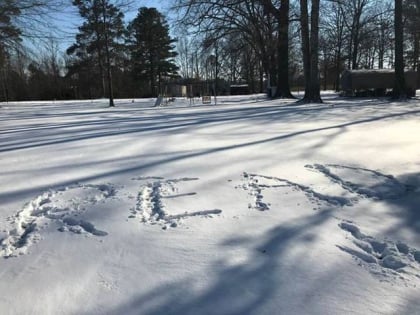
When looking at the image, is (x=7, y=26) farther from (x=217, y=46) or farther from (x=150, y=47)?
(x=150, y=47)

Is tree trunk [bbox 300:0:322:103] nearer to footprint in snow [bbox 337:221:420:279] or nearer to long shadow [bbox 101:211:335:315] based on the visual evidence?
footprint in snow [bbox 337:221:420:279]

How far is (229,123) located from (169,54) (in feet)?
155

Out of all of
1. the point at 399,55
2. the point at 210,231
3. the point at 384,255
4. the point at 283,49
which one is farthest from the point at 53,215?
the point at 283,49

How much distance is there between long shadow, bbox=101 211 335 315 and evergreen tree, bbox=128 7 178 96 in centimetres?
4887

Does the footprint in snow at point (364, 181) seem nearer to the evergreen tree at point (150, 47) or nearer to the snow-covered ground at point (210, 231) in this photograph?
the snow-covered ground at point (210, 231)

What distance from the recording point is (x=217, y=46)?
84.7ft

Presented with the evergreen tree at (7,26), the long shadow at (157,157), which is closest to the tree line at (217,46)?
the evergreen tree at (7,26)

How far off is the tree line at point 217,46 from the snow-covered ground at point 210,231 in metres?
11.4

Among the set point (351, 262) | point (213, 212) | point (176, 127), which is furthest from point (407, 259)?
point (176, 127)

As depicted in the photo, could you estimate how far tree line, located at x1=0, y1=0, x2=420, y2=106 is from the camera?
1839 cm

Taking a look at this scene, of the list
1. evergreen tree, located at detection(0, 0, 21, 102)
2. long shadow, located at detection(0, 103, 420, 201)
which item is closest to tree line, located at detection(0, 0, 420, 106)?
evergreen tree, located at detection(0, 0, 21, 102)

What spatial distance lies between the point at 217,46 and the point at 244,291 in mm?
24722

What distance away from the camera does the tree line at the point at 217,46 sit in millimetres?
18391

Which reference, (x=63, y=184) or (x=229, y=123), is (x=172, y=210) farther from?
(x=229, y=123)
